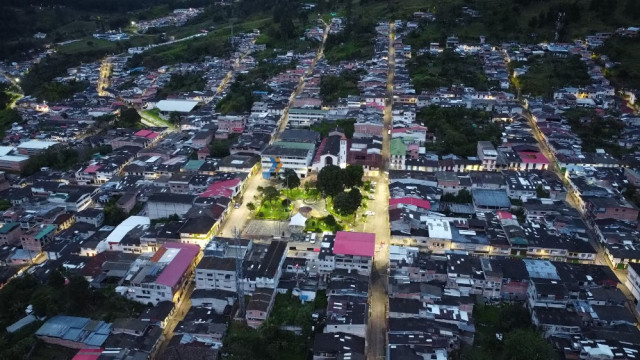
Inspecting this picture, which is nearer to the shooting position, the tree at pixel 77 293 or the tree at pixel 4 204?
the tree at pixel 77 293

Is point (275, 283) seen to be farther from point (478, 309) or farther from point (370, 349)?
point (478, 309)

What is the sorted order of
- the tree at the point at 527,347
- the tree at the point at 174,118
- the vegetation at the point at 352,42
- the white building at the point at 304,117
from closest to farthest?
the tree at the point at 527,347 → the white building at the point at 304,117 → the tree at the point at 174,118 → the vegetation at the point at 352,42

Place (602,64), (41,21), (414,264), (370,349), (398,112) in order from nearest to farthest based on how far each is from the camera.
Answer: (370,349) < (414,264) < (398,112) < (602,64) < (41,21)

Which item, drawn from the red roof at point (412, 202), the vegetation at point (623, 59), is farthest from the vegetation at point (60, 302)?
the vegetation at point (623, 59)

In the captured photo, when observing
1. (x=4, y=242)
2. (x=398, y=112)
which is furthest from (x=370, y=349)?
(x=398, y=112)

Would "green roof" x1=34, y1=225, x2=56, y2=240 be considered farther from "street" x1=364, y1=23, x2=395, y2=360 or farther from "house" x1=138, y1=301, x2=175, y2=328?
"street" x1=364, y1=23, x2=395, y2=360

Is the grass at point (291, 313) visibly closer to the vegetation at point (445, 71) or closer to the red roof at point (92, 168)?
the red roof at point (92, 168)
